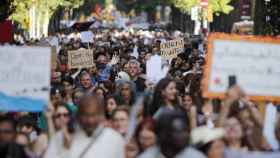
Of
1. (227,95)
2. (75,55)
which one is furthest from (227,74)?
(75,55)

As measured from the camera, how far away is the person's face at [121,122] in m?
9.74

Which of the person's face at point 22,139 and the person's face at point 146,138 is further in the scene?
the person's face at point 22,139

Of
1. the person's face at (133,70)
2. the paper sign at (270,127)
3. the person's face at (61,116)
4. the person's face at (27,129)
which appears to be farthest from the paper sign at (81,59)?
the person's face at (61,116)

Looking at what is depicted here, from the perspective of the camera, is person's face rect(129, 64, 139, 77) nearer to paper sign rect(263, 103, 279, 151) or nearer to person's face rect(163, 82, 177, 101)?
person's face rect(163, 82, 177, 101)

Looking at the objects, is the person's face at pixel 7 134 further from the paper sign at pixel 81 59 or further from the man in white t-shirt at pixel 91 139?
the paper sign at pixel 81 59

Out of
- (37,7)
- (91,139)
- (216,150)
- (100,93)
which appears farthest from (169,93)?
(37,7)

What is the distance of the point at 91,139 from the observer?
28.6 ft

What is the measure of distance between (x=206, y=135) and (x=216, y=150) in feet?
0.82

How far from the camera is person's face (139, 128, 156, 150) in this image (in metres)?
8.95

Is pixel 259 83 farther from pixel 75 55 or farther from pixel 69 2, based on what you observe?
pixel 69 2

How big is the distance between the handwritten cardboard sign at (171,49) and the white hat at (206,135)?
14.3 metres

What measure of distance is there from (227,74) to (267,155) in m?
1.81

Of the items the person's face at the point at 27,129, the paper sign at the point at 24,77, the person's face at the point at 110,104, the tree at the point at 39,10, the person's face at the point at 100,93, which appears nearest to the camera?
the paper sign at the point at 24,77

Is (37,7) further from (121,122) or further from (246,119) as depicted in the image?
(246,119)
